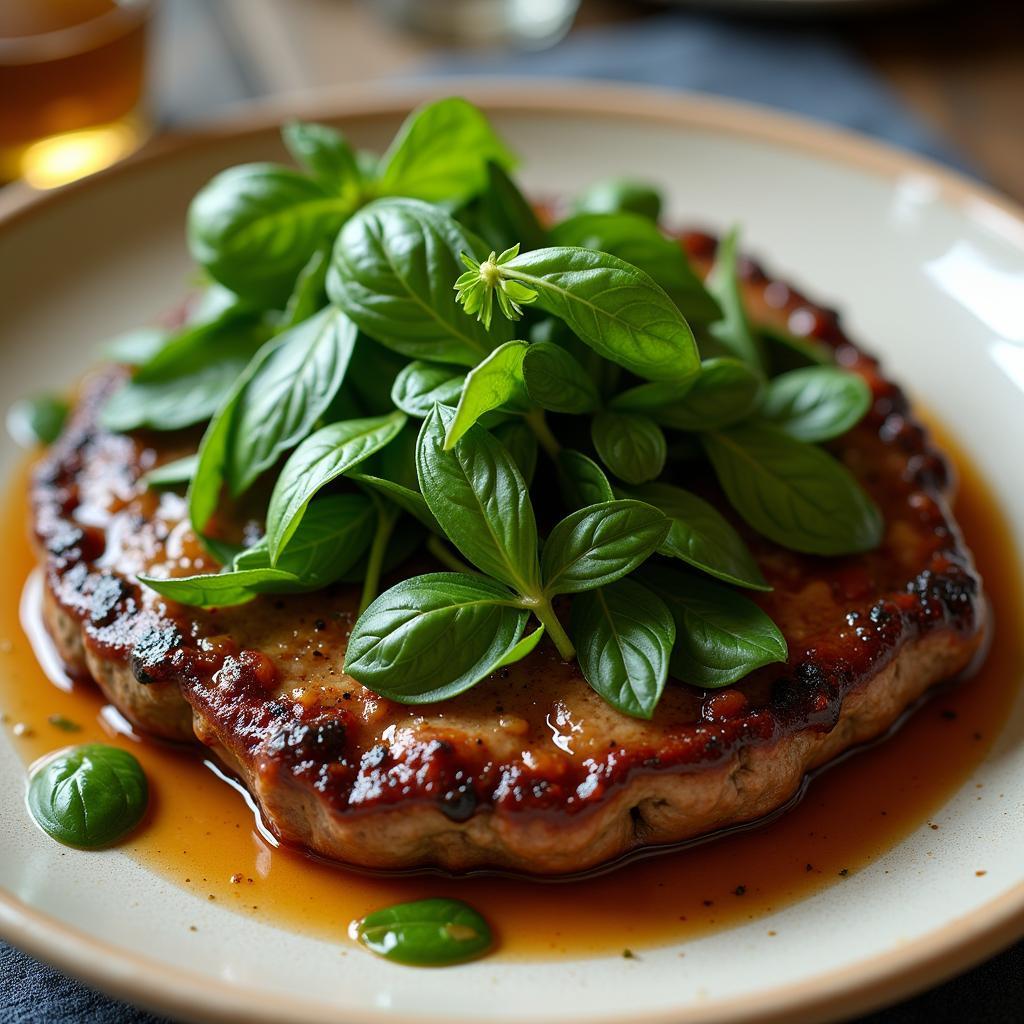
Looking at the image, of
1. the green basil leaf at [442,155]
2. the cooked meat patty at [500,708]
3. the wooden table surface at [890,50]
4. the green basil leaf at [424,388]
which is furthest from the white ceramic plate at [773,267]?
the green basil leaf at [442,155]

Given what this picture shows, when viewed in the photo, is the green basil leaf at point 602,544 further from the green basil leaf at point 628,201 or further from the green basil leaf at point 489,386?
the green basil leaf at point 628,201

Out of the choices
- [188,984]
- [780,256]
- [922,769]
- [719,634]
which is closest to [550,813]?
[719,634]

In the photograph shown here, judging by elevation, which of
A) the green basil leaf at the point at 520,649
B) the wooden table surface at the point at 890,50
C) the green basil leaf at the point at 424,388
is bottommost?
the wooden table surface at the point at 890,50

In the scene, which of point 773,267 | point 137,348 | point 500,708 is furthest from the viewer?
point 773,267

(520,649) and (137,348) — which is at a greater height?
(137,348)

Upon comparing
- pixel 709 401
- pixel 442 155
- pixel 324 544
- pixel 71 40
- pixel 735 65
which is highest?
pixel 71 40

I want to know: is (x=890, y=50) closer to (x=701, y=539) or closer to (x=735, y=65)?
(x=735, y=65)

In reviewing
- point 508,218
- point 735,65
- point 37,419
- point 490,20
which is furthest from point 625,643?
point 490,20
